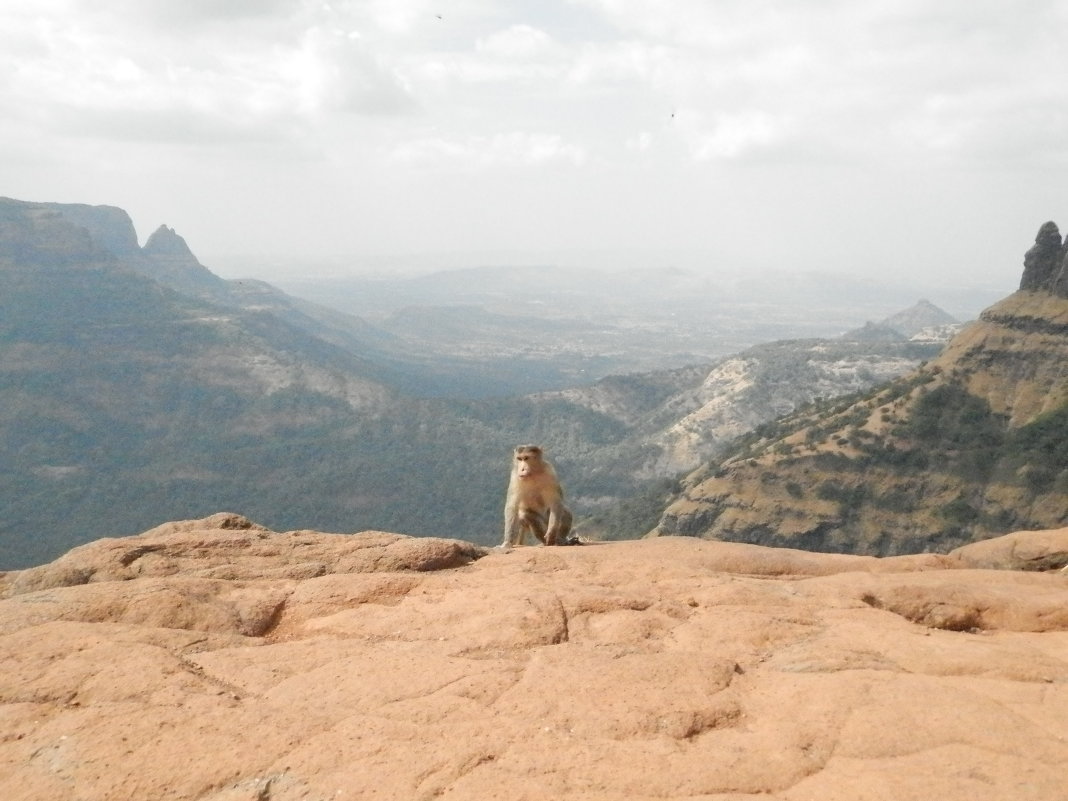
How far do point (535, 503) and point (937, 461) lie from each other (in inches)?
1986

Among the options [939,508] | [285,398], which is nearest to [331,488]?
[285,398]

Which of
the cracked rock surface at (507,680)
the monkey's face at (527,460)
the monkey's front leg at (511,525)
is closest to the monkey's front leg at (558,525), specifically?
the monkey's front leg at (511,525)

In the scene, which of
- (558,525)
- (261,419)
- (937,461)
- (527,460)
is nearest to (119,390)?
(261,419)

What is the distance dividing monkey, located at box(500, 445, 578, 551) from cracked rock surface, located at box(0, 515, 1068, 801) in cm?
264

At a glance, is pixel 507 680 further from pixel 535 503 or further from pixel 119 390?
pixel 119 390

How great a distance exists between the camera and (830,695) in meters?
6.44

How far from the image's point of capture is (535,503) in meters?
13.6

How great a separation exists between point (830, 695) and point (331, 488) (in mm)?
93417

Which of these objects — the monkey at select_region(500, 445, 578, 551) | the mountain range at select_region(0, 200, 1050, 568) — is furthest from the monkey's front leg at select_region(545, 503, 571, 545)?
the mountain range at select_region(0, 200, 1050, 568)

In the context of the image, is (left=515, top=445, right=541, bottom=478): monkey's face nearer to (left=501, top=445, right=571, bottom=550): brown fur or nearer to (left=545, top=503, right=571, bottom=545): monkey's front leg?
(left=501, top=445, right=571, bottom=550): brown fur

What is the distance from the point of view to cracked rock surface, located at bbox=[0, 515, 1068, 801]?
518 centimetres

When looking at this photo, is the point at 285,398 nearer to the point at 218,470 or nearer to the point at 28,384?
the point at 218,470

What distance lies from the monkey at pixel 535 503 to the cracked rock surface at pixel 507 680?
8.66 ft

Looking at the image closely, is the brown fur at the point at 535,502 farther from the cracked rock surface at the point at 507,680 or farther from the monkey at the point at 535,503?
the cracked rock surface at the point at 507,680
